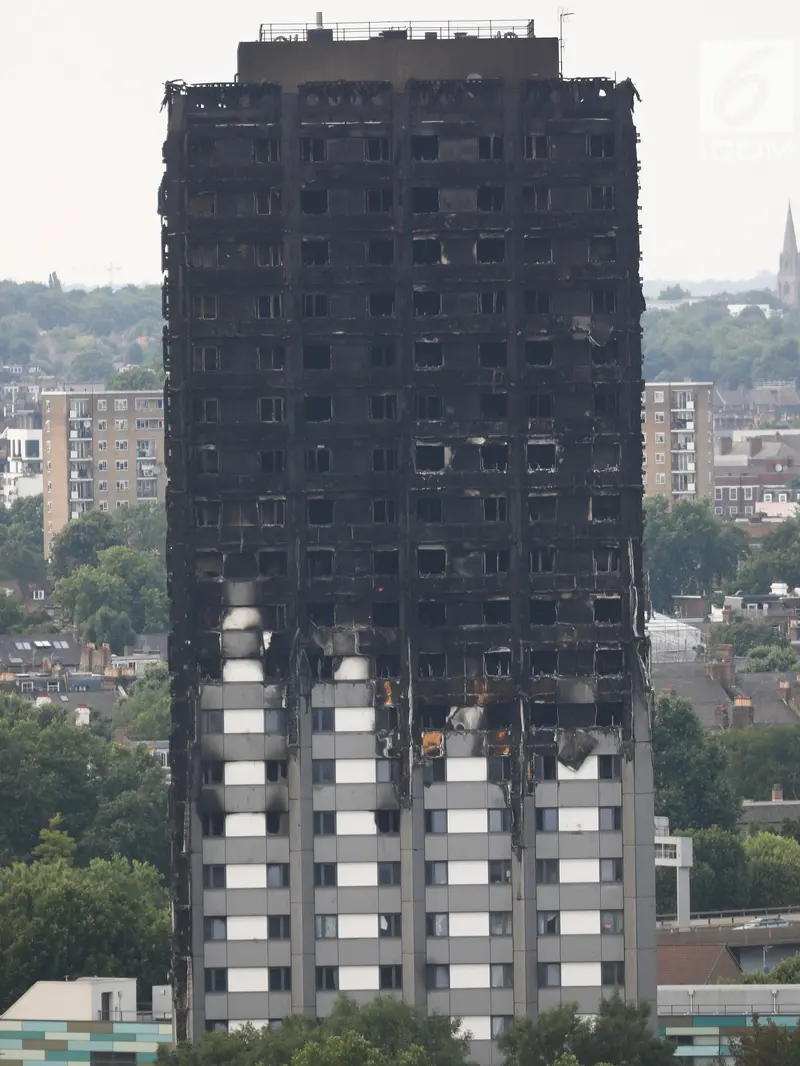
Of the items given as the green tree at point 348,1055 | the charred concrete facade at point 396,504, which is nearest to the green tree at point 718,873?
the charred concrete facade at point 396,504

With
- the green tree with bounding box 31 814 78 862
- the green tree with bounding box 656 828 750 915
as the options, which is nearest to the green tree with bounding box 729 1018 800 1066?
the green tree with bounding box 656 828 750 915

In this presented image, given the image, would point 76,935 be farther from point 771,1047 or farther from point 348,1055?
point 771,1047

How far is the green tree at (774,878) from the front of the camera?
189750 millimetres

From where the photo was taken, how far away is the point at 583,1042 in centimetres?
13062

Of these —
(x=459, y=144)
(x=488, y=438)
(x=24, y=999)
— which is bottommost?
(x=24, y=999)

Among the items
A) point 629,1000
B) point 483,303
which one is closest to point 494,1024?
point 629,1000

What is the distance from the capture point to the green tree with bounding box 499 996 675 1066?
130375mm

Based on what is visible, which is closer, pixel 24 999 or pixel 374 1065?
pixel 374 1065

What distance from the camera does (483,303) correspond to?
454ft

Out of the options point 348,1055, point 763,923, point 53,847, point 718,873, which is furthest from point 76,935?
point 718,873

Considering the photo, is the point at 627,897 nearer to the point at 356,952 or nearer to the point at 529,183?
the point at 356,952

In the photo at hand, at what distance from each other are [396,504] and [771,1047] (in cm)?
2124

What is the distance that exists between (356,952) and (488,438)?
51.5 feet

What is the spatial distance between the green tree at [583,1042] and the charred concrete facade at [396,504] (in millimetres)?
5175
